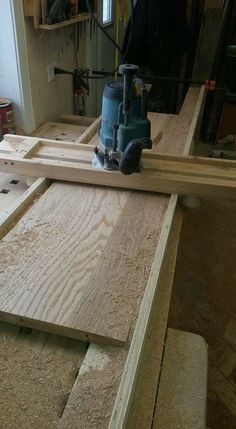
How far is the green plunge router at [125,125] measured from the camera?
1.02m

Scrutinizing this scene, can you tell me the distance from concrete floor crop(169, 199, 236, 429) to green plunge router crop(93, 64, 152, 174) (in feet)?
2.92

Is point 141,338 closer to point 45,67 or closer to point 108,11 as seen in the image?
point 45,67

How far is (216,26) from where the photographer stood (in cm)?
335

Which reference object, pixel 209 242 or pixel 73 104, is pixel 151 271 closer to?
pixel 209 242

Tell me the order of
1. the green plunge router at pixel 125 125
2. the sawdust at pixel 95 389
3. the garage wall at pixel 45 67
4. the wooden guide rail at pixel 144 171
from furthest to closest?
the garage wall at pixel 45 67
the wooden guide rail at pixel 144 171
the green plunge router at pixel 125 125
the sawdust at pixel 95 389

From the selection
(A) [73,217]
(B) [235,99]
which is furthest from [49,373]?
(B) [235,99]

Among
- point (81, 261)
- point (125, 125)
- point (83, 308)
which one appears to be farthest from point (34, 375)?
point (125, 125)

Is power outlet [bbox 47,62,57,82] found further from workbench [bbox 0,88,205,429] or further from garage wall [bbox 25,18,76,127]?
workbench [bbox 0,88,205,429]

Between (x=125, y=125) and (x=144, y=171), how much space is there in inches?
7.3

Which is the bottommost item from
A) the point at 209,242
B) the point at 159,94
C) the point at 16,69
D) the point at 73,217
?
the point at 209,242

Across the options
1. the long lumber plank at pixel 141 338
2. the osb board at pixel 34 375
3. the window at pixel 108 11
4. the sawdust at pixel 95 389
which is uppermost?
the window at pixel 108 11

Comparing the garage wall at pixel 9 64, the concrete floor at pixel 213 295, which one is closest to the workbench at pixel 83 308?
the concrete floor at pixel 213 295

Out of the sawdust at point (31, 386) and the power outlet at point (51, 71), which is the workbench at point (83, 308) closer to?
the sawdust at point (31, 386)

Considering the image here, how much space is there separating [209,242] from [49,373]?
166cm
